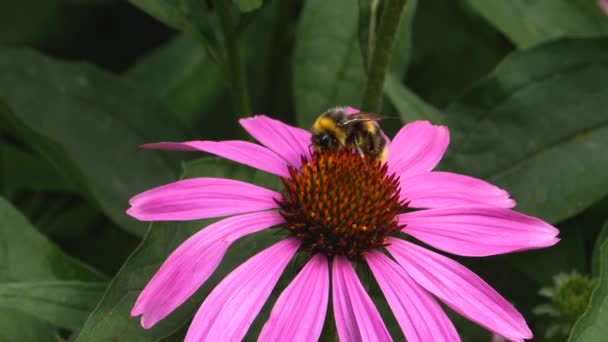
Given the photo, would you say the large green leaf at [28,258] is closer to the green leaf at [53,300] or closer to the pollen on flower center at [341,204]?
the green leaf at [53,300]

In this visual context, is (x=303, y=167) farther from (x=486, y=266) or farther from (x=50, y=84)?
(x=50, y=84)

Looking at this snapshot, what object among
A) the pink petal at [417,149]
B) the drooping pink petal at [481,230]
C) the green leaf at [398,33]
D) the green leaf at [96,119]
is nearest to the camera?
the drooping pink petal at [481,230]

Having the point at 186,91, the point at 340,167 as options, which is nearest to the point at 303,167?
the point at 340,167

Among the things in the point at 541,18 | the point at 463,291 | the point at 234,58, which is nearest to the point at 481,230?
the point at 463,291

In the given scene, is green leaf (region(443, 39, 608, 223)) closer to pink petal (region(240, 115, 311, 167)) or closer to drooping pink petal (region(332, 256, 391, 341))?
pink petal (region(240, 115, 311, 167))

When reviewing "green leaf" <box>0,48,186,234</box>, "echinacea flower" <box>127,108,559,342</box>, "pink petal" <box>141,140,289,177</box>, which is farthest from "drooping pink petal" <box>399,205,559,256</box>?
"green leaf" <box>0,48,186,234</box>

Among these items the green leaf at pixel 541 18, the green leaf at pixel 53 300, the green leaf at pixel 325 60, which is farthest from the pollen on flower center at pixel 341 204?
the green leaf at pixel 541 18

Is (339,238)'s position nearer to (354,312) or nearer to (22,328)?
(354,312)
